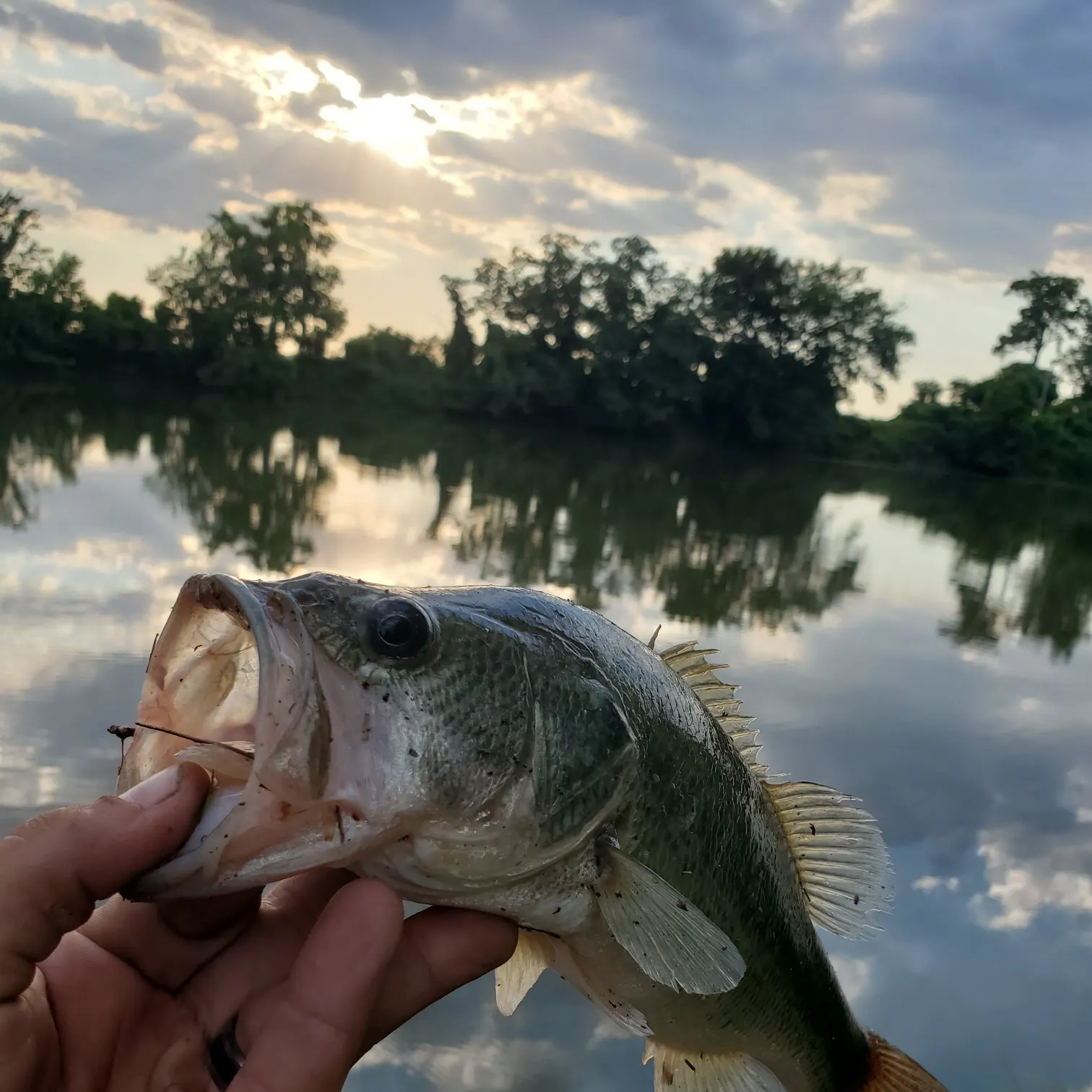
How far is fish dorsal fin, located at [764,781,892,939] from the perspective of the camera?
2.16 m

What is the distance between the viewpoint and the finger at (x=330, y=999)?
1.27 metres

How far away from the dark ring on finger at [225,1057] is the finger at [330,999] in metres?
0.16

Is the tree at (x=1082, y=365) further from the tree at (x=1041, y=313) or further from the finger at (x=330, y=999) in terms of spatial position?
the finger at (x=330, y=999)

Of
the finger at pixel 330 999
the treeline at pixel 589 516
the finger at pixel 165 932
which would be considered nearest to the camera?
the finger at pixel 330 999

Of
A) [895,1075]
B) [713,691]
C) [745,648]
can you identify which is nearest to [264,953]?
[713,691]

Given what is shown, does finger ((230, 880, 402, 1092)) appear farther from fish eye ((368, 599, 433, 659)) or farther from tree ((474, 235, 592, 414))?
tree ((474, 235, 592, 414))

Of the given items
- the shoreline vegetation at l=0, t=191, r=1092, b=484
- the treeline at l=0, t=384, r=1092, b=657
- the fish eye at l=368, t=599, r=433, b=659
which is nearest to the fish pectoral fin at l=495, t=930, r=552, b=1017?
the fish eye at l=368, t=599, r=433, b=659

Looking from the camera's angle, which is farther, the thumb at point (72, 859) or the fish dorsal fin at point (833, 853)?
the fish dorsal fin at point (833, 853)

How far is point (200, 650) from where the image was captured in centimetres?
142

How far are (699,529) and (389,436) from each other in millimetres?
19307

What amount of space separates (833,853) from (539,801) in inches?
43.1

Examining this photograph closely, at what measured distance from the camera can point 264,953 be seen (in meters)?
1.65

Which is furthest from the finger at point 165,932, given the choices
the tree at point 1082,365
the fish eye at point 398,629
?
the tree at point 1082,365

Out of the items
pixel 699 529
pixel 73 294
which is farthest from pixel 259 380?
pixel 699 529
